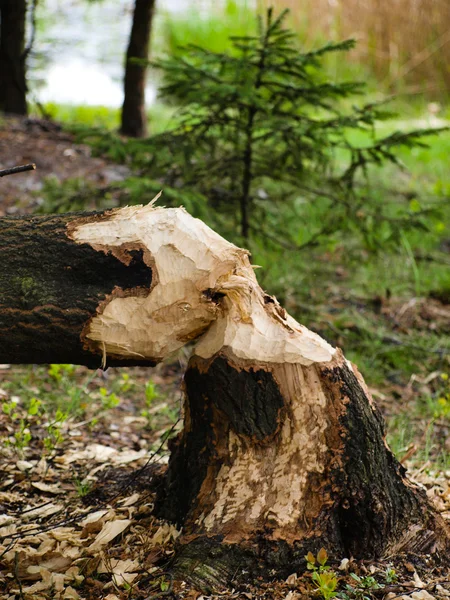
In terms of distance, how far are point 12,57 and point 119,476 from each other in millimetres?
→ 5290

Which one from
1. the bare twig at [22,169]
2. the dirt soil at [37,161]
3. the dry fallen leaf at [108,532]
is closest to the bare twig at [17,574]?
the dry fallen leaf at [108,532]

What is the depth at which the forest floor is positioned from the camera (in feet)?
6.52

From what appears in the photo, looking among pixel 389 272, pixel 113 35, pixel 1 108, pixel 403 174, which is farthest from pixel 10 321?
pixel 113 35

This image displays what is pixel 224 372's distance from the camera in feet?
6.80

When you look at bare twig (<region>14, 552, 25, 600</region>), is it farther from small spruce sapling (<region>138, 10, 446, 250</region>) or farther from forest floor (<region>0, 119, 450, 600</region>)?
small spruce sapling (<region>138, 10, 446, 250</region>)

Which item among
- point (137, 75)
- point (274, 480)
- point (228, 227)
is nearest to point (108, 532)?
point (274, 480)

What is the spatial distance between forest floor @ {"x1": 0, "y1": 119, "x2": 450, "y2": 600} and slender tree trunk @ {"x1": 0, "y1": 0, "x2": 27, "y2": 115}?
4047 millimetres

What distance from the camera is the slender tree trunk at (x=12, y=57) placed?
6520 mm

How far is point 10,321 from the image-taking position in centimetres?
193

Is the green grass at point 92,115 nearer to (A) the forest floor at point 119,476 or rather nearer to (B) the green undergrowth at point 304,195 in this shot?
(B) the green undergrowth at point 304,195

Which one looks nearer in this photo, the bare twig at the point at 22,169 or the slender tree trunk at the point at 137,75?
the bare twig at the point at 22,169

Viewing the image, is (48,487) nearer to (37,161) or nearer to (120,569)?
(120,569)

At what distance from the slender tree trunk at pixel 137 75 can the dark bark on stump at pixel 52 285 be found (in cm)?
454

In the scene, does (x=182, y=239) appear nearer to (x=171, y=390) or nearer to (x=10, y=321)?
(x=10, y=321)
